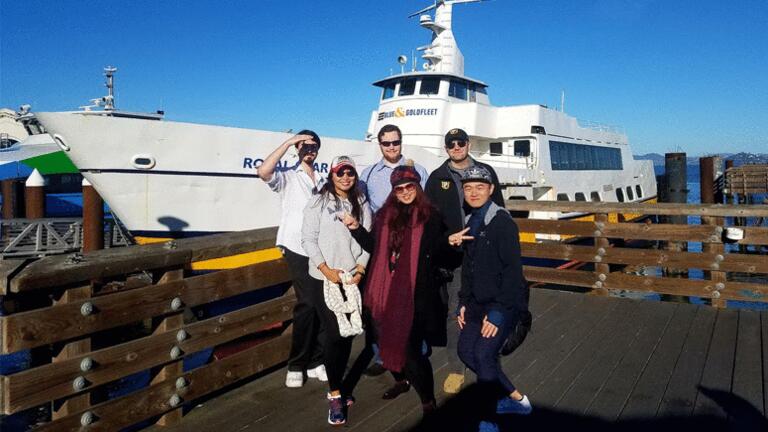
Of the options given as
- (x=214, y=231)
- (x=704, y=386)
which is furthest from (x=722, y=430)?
(x=214, y=231)

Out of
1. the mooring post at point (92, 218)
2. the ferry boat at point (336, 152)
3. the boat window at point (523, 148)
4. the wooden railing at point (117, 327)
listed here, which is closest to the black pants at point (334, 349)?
the wooden railing at point (117, 327)

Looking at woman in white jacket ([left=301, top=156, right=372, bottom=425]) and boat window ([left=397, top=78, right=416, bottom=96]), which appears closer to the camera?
Result: woman in white jacket ([left=301, top=156, right=372, bottom=425])

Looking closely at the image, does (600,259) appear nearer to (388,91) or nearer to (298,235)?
(298,235)

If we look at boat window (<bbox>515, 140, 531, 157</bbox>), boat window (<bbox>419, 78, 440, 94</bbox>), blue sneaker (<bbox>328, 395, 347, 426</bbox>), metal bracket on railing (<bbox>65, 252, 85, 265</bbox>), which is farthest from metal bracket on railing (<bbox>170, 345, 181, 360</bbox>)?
boat window (<bbox>419, 78, 440, 94</bbox>)

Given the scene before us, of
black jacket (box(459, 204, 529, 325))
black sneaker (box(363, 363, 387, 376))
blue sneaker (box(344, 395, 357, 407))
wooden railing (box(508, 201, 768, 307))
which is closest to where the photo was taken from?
black jacket (box(459, 204, 529, 325))

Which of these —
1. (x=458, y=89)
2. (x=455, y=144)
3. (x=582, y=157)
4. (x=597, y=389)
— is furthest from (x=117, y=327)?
(x=582, y=157)

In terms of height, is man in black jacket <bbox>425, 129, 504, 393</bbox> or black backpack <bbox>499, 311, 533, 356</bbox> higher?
man in black jacket <bbox>425, 129, 504, 393</bbox>

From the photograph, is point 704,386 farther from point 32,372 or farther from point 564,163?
point 564,163

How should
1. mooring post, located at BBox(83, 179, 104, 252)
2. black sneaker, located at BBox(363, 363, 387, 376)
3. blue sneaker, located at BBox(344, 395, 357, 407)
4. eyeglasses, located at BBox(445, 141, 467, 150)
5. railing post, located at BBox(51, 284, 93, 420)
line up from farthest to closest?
mooring post, located at BBox(83, 179, 104, 252) < black sneaker, located at BBox(363, 363, 387, 376) < eyeglasses, located at BBox(445, 141, 467, 150) < blue sneaker, located at BBox(344, 395, 357, 407) < railing post, located at BBox(51, 284, 93, 420)

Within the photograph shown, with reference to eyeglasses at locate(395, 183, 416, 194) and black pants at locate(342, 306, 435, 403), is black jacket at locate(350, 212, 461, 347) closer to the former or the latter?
black pants at locate(342, 306, 435, 403)

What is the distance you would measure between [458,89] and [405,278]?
12971 mm

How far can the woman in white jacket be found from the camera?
3.21m

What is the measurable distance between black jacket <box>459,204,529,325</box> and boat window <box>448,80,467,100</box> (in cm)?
1249

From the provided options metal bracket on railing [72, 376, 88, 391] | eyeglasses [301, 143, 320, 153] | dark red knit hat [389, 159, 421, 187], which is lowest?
metal bracket on railing [72, 376, 88, 391]
